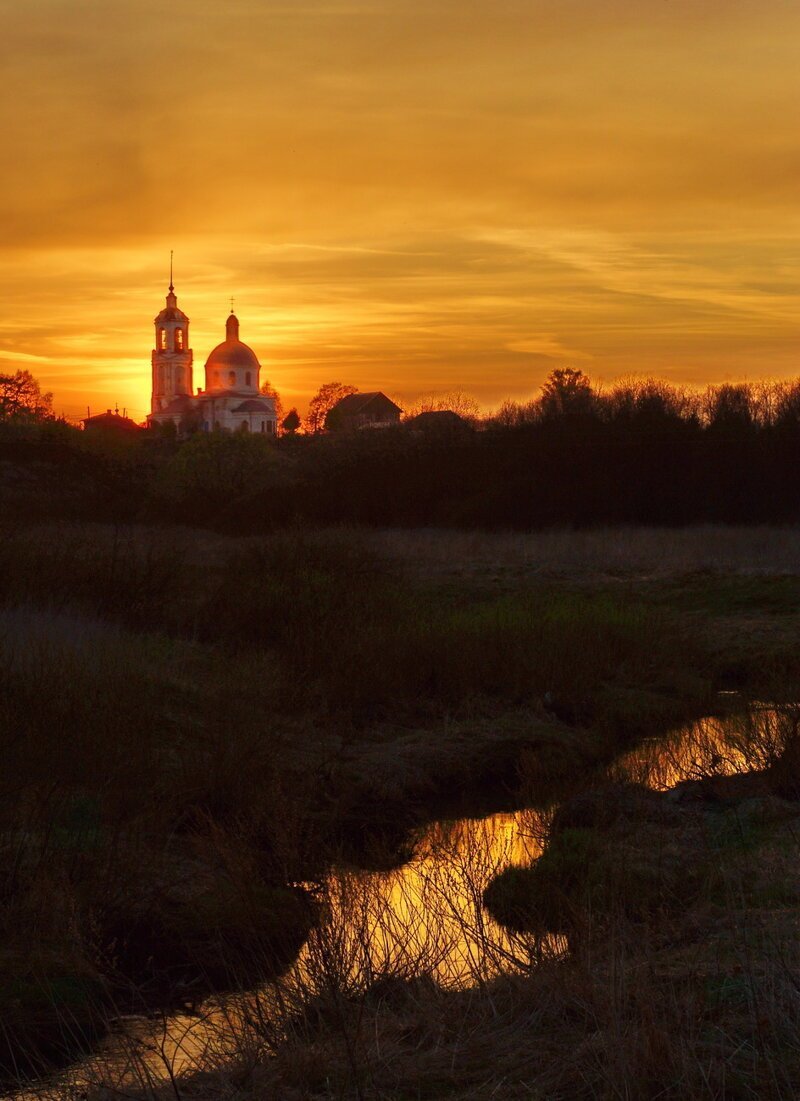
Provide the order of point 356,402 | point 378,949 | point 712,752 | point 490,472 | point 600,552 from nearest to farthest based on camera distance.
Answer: point 378,949, point 712,752, point 600,552, point 490,472, point 356,402

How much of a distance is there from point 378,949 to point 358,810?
14.1 feet

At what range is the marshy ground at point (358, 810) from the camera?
491 centimetres

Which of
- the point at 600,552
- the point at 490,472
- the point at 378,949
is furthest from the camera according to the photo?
the point at 490,472

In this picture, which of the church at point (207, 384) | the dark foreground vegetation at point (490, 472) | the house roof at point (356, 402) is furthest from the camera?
the church at point (207, 384)

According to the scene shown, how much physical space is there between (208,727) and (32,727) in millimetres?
2302

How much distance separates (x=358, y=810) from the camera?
10.5 metres

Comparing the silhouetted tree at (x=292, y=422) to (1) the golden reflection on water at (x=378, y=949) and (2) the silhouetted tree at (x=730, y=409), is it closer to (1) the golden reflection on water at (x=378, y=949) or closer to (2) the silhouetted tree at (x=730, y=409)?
→ (2) the silhouetted tree at (x=730, y=409)

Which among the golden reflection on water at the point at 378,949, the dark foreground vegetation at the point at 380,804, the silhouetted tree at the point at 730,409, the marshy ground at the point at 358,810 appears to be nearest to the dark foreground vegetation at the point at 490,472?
the silhouetted tree at the point at 730,409

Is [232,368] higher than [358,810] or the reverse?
higher

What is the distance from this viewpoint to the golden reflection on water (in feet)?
17.5

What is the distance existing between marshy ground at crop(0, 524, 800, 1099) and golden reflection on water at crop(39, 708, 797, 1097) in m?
0.11

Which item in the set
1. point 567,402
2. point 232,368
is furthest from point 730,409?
point 232,368

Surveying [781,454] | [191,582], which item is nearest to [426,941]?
[191,582]

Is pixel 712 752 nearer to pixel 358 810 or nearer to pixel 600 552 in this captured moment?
pixel 358 810
